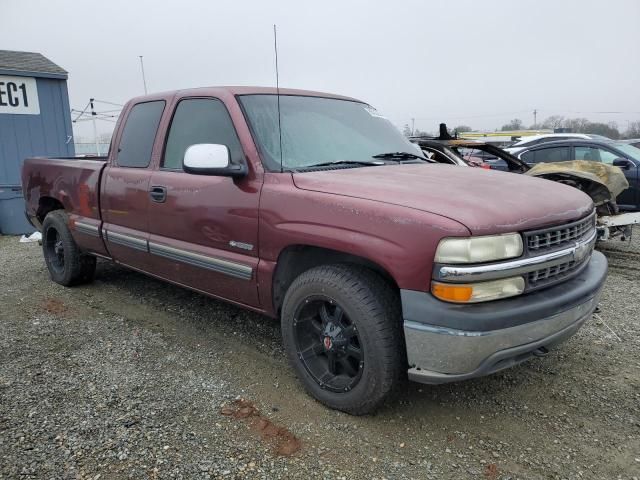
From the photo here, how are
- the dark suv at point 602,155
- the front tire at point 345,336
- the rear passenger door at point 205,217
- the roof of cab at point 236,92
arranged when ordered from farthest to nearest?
the dark suv at point 602,155
the roof of cab at point 236,92
the rear passenger door at point 205,217
the front tire at point 345,336

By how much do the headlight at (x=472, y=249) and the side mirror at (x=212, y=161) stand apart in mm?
1385

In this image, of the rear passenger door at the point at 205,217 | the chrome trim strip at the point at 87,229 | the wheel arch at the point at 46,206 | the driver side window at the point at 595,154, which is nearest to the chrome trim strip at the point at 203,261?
the rear passenger door at the point at 205,217

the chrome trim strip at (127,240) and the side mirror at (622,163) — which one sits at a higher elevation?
the side mirror at (622,163)

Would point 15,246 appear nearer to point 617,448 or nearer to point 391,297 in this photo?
point 391,297

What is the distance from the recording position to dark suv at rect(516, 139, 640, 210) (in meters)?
7.54

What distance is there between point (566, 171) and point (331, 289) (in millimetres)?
4801

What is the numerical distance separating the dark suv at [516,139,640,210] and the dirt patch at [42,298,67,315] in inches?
301

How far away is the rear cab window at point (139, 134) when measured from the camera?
3912 mm

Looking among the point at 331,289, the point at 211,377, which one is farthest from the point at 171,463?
the point at 331,289

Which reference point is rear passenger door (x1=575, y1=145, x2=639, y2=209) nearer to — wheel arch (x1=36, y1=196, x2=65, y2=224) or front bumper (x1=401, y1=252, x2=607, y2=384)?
front bumper (x1=401, y1=252, x2=607, y2=384)

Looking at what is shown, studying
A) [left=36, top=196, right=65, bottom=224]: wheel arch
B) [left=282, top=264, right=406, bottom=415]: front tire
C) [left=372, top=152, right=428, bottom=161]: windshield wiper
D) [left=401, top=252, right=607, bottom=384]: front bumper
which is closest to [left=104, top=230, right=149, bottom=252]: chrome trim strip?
[left=36, top=196, right=65, bottom=224]: wheel arch

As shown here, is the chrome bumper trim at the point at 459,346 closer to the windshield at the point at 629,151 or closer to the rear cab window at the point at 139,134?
the rear cab window at the point at 139,134

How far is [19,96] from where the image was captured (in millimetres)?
10070

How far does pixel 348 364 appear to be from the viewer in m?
2.70
